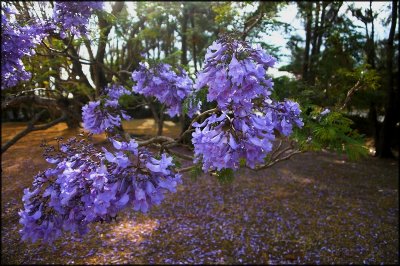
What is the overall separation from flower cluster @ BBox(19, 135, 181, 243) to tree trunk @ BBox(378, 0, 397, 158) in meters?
15.0

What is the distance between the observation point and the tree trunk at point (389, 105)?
14.1 metres

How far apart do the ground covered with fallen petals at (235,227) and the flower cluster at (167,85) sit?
2.09 meters

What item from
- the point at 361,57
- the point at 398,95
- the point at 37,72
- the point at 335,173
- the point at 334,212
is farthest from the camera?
the point at 398,95

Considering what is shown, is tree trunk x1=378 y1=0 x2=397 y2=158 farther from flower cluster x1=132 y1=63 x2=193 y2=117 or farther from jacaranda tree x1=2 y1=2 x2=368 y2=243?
jacaranda tree x1=2 y1=2 x2=368 y2=243

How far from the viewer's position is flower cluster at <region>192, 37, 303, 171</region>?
1815mm

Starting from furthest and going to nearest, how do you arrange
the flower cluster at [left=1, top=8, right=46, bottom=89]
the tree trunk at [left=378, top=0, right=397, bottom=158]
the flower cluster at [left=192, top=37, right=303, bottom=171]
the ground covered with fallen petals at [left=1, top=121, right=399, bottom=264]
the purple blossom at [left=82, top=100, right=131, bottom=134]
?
the tree trunk at [left=378, top=0, right=397, bottom=158] → the ground covered with fallen petals at [left=1, top=121, right=399, bottom=264] → the purple blossom at [left=82, top=100, right=131, bottom=134] → the flower cluster at [left=1, top=8, right=46, bottom=89] → the flower cluster at [left=192, top=37, right=303, bottom=171]

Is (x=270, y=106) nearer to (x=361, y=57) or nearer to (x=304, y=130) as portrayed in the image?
(x=304, y=130)

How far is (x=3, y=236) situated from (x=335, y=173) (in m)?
11.8

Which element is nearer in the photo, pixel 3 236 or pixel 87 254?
pixel 87 254

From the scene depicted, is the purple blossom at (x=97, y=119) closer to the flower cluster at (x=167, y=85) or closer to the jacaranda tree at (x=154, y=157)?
the flower cluster at (x=167, y=85)

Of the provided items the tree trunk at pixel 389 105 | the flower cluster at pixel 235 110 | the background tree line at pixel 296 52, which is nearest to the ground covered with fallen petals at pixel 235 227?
the background tree line at pixel 296 52

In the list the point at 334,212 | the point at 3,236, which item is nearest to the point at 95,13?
the point at 3,236

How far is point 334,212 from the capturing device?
31.3 feet

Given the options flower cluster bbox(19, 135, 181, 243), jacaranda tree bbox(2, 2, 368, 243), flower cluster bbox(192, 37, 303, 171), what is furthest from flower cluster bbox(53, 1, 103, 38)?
flower cluster bbox(192, 37, 303, 171)
